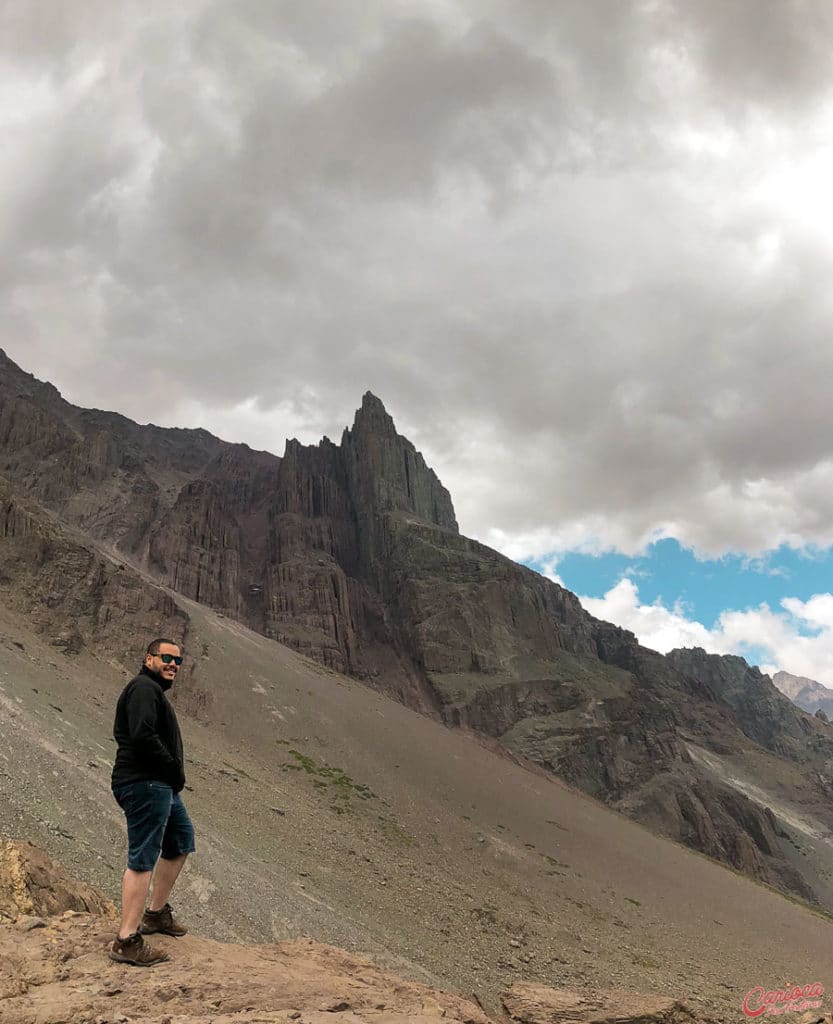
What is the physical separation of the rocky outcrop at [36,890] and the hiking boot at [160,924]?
136 cm

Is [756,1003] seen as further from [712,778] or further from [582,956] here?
[712,778]

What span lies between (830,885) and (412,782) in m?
94.7

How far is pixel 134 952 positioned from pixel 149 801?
1405 mm

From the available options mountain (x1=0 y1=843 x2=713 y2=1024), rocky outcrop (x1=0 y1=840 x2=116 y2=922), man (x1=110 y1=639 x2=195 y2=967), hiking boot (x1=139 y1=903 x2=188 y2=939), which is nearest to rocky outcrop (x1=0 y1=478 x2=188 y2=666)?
rocky outcrop (x1=0 y1=840 x2=116 y2=922)

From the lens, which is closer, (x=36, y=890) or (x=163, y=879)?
(x=163, y=879)

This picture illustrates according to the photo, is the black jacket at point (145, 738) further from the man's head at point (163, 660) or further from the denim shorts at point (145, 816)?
the man's head at point (163, 660)

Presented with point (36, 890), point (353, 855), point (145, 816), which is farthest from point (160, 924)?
point (353, 855)

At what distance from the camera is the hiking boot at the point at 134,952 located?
234 inches

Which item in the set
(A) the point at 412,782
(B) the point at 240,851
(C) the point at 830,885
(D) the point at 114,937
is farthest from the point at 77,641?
(C) the point at 830,885

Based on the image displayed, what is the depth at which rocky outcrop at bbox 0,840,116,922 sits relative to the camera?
738 cm

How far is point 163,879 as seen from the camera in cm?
684

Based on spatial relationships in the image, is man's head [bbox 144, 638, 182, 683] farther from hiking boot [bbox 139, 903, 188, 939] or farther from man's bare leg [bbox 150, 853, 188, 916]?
hiking boot [bbox 139, 903, 188, 939]

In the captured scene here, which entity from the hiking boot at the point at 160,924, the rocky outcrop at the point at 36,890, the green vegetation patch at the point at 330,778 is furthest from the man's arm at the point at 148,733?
the green vegetation patch at the point at 330,778

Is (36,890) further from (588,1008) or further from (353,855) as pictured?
(353,855)
